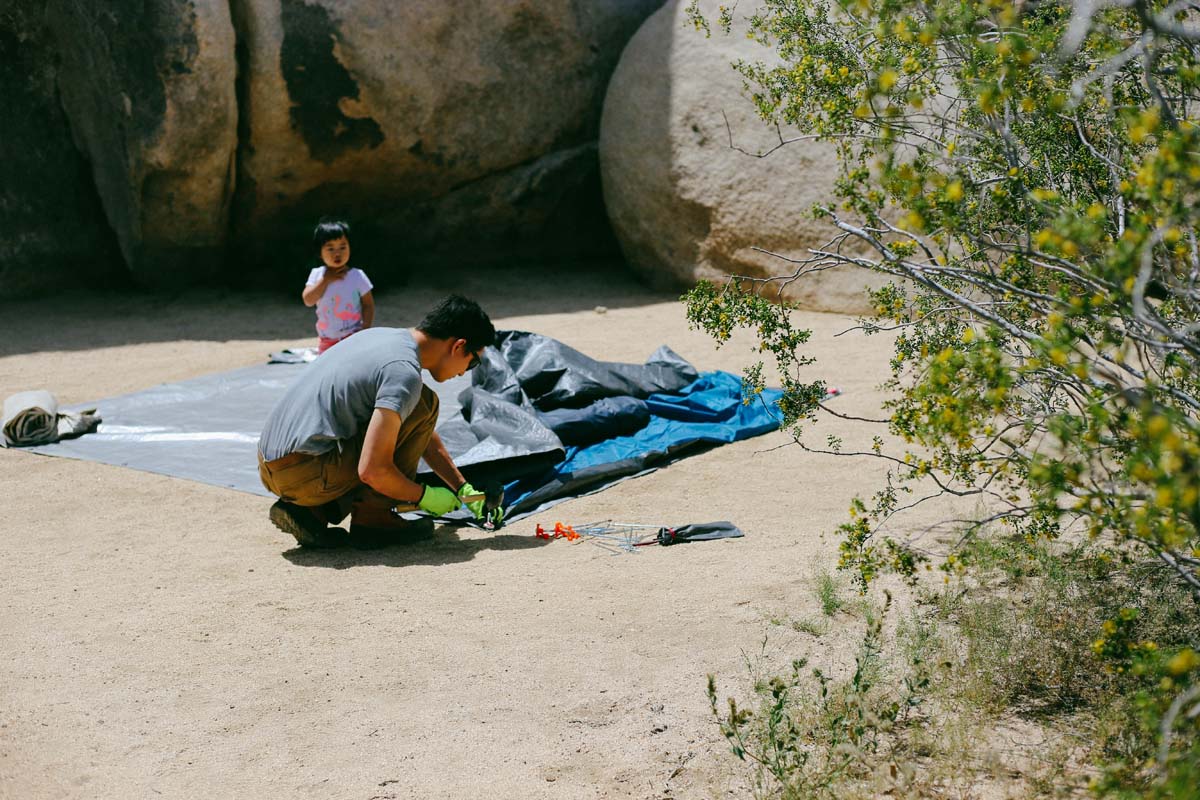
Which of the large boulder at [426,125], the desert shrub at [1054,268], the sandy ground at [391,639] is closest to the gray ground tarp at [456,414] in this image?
the sandy ground at [391,639]

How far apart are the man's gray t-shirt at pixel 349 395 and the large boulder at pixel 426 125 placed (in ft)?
15.8

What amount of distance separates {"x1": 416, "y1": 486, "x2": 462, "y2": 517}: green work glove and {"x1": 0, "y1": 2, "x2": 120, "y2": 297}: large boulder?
5.65 metres

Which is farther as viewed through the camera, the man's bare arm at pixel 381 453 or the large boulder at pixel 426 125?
the large boulder at pixel 426 125

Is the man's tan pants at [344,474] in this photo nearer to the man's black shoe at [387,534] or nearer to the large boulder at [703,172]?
the man's black shoe at [387,534]

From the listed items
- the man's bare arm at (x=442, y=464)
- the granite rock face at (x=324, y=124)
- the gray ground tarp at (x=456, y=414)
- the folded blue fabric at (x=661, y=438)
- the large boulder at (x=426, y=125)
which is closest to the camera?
the man's bare arm at (x=442, y=464)

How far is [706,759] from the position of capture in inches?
113

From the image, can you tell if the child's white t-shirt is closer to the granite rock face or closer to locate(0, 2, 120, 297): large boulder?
the granite rock face

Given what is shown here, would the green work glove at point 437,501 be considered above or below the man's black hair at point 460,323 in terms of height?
below

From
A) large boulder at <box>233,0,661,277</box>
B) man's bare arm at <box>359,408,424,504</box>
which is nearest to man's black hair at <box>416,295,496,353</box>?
man's bare arm at <box>359,408,424,504</box>

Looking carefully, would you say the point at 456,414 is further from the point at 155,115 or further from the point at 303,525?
the point at 155,115

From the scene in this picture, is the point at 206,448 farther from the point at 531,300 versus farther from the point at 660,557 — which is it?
the point at 531,300

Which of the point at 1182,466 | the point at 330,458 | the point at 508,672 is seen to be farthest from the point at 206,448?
the point at 1182,466

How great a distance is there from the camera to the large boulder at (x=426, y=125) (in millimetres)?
8461

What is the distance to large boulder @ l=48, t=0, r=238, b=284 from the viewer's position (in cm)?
788
